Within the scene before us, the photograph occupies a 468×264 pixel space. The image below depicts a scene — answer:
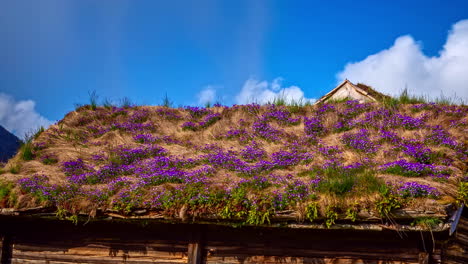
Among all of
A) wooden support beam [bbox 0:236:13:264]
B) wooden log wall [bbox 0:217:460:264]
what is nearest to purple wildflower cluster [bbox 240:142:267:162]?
wooden log wall [bbox 0:217:460:264]

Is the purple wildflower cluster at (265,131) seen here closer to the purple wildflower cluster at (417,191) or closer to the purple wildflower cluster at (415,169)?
the purple wildflower cluster at (415,169)

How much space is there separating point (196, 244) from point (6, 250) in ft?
18.0

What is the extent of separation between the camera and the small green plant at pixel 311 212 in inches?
283

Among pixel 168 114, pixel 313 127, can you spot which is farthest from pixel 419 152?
pixel 168 114

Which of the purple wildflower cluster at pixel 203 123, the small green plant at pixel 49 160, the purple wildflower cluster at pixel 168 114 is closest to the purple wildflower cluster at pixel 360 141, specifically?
the purple wildflower cluster at pixel 203 123

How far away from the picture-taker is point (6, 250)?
30.7 feet

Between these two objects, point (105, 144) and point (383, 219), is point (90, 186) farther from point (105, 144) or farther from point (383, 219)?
point (383, 219)

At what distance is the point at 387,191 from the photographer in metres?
7.23

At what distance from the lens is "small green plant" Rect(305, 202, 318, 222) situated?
23.6ft

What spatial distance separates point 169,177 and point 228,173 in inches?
61.8

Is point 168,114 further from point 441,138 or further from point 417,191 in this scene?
point 417,191

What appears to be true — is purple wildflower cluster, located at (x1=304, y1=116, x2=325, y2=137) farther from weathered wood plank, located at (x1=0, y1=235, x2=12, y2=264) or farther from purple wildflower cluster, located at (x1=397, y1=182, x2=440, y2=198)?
weathered wood plank, located at (x1=0, y1=235, x2=12, y2=264)

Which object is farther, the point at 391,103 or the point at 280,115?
the point at 280,115

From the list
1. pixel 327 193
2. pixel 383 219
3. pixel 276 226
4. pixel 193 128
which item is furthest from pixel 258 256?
pixel 193 128
